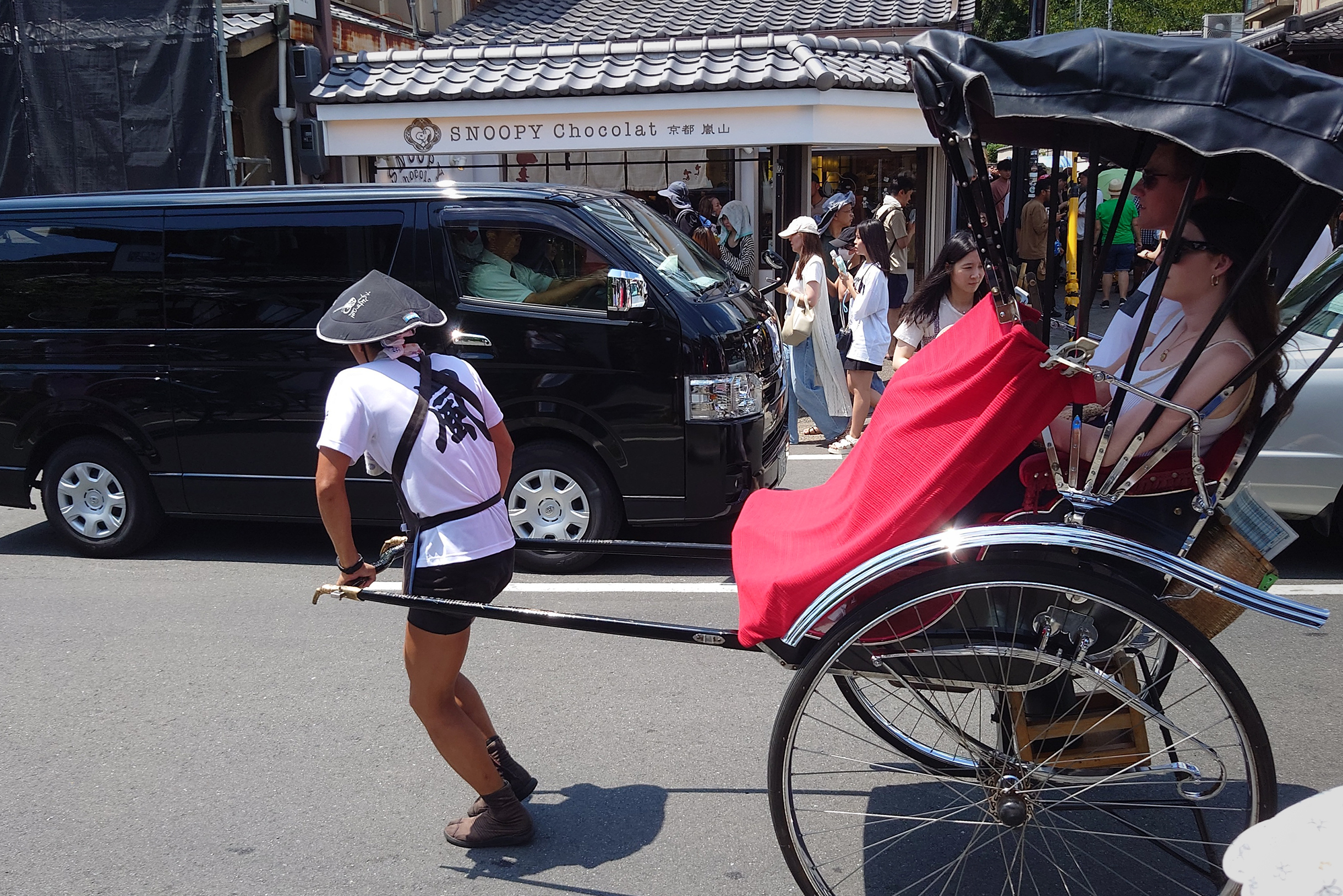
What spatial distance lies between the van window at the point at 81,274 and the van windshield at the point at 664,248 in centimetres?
248

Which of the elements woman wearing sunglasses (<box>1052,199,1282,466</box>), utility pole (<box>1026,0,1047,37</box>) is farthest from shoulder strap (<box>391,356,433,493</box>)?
utility pole (<box>1026,0,1047,37</box>)

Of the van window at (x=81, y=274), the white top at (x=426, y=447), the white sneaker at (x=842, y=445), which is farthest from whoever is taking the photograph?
the white sneaker at (x=842, y=445)

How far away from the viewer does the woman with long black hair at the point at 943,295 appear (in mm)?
5938

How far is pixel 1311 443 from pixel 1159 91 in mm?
3591

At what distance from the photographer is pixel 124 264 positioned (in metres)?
6.14

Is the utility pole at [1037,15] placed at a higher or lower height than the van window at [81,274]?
higher

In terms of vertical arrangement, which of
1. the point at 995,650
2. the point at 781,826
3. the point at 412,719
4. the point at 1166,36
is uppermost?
the point at 1166,36

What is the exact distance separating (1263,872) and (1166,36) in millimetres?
2022

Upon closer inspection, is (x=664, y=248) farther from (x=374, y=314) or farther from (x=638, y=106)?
(x=638, y=106)

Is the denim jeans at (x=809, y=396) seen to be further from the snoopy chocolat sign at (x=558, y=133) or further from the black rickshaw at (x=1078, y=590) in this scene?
the black rickshaw at (x=1078, y=590)

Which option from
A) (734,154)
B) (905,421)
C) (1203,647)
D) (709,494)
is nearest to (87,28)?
(734,154)

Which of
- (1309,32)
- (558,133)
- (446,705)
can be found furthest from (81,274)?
(1309,32)

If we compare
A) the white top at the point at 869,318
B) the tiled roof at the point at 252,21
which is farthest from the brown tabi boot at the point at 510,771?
the tiled roof at the point at 252,21

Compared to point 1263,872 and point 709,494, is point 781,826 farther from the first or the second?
point 709,494
